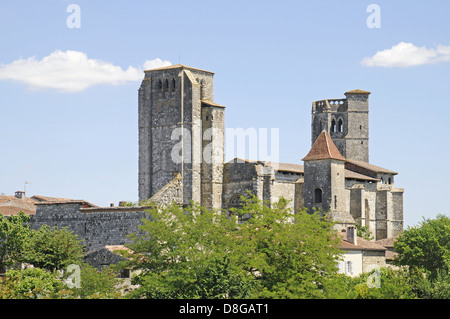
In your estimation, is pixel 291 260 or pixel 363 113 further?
pixel 363 113

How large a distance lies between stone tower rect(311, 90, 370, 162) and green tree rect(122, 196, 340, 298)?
215 ft

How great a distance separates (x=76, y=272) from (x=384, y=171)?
5439 cm

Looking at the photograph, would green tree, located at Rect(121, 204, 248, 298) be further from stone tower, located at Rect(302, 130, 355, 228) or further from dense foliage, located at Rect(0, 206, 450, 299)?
stone tower, located at Rect(302, 130, 355, 228)

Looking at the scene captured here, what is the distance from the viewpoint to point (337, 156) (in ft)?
245

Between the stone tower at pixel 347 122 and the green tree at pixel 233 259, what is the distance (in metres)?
65.5

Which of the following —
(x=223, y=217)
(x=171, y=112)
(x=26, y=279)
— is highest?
(x=171, y=112)

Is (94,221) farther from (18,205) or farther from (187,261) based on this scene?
(18,205)

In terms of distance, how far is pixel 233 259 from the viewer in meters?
35.0

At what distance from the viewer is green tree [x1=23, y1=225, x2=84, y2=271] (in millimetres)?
44719

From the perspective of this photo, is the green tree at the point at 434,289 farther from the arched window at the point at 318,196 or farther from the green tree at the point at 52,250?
the arched window at the point at 318,196

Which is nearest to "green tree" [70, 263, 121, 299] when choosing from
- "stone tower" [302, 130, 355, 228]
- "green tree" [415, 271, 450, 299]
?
"green tree" [415, 271, 450, 299]

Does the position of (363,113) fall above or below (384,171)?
above

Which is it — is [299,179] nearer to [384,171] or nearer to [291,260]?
[384,171]
